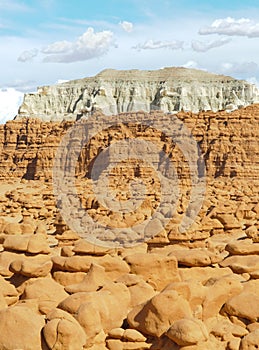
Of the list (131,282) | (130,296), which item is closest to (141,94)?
(131,282)

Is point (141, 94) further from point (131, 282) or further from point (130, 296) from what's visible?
point (130, 296)

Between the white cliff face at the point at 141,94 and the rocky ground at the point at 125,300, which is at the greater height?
the white cliff face at the point at 141,94

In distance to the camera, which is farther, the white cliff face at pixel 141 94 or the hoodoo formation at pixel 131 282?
the white cliff face at pixel 141 94

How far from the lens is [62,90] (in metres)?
79.3

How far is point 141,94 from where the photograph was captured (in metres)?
76.2

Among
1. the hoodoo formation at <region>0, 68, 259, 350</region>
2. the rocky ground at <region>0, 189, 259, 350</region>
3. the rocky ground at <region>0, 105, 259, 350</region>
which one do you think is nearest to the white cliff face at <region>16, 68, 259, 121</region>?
the hoodoo formation at <region>0, 68, 259, 350</region>

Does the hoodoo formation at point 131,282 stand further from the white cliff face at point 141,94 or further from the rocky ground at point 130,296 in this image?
the white cliff face at point 141,94

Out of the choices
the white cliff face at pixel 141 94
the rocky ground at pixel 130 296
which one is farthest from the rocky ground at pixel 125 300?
the white cliff face at pixel 141 94

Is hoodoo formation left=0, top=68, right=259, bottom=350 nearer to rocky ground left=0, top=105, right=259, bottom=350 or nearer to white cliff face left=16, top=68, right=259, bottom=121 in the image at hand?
rocky ground left=0, top=105, right=259, bottom=350

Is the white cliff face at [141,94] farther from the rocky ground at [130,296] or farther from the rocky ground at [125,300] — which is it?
the rocky ground at [125,300]

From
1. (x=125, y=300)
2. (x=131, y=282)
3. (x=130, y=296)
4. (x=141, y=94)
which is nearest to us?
(x=125, y=300)

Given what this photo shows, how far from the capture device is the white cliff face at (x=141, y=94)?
235 ft

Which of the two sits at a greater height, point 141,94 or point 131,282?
point 141,94

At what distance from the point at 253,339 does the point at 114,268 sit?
2804 millimetres
